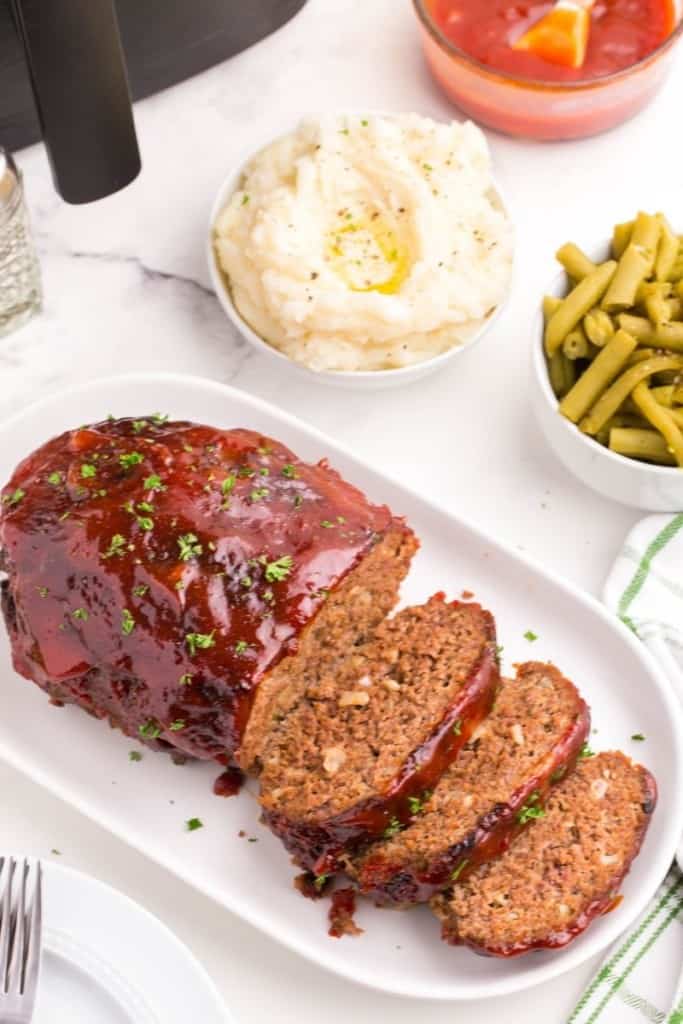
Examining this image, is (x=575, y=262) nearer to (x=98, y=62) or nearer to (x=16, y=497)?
(x=98, y=62)

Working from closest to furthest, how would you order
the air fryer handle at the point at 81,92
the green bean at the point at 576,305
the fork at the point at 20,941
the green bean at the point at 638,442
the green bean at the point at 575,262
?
1. the fork at the point at 20,941
2. the air fryer handle at the point at 81,92
3. the green bean at the point at 638,442
4. the green bean at the point at 576,305
5. the green bean at the point at 575,262

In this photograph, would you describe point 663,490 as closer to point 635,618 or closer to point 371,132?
point 635,618

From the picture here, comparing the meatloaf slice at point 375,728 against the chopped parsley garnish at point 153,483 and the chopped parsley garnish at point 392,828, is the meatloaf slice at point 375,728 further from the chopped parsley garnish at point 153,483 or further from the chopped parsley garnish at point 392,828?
the chopped parsley garnish at point 153,483

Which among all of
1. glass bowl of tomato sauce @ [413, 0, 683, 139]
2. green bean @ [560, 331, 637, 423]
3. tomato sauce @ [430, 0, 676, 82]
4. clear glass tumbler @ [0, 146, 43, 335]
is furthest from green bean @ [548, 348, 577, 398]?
clear glass tumbler @ [0, 146, 43, 335]

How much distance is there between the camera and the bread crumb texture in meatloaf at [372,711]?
14.2 ft

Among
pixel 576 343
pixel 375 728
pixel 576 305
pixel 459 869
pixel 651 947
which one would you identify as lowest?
pixel 651 947

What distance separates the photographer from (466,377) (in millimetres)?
5746

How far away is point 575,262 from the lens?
5.29m

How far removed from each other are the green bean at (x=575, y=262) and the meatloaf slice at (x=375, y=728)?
1.45 metres

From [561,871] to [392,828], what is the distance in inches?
22.6

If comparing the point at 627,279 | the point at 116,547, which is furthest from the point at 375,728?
the point at 627,279

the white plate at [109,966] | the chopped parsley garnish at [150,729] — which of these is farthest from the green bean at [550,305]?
the white plate at [109,966]

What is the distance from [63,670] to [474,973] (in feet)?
5.33

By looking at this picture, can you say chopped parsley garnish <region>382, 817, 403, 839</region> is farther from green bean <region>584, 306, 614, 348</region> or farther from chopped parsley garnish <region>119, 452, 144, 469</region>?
green bean <region>584, 306, 614, 348</region>
